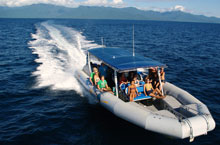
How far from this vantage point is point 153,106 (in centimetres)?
938

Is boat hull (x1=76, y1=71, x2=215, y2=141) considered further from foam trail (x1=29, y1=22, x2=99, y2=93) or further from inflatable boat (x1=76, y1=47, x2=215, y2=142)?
foam trail (x1=29, y1=22, x2=99, y2=93)

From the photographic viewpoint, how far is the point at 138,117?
24.3 ft

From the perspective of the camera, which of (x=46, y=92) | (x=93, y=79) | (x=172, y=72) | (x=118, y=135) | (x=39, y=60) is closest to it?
(x=118, y=135)

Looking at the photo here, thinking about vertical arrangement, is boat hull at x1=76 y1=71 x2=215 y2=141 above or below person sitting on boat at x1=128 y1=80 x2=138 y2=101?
below

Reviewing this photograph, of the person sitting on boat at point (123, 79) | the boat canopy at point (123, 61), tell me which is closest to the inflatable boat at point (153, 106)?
the boat canopy at point (123, 61)

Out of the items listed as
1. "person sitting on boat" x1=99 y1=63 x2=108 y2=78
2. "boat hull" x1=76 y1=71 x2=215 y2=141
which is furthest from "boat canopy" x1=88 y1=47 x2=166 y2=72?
"boat hull" x1=76 y1=71 x2=215 y2=141

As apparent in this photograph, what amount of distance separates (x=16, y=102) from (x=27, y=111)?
1.39 metres

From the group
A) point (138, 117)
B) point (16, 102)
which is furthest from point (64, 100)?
point (138, 117)

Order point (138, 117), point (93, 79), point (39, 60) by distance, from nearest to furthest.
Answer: point (138, 117) < point (93, 79) < point (39, 60)

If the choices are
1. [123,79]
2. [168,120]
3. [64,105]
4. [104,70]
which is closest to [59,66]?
[64,105]

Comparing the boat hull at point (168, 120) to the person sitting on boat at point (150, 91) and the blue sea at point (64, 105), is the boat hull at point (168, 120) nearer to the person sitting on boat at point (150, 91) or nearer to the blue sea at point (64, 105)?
the person sitting on boat at point (150, 91)

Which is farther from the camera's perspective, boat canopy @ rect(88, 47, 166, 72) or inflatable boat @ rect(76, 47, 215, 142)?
boat canopy @ rect(88, 47, 166, 72)

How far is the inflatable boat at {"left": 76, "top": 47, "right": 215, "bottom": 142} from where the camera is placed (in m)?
6.84

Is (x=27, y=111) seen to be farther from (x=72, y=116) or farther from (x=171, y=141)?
(x=171, y=141)
